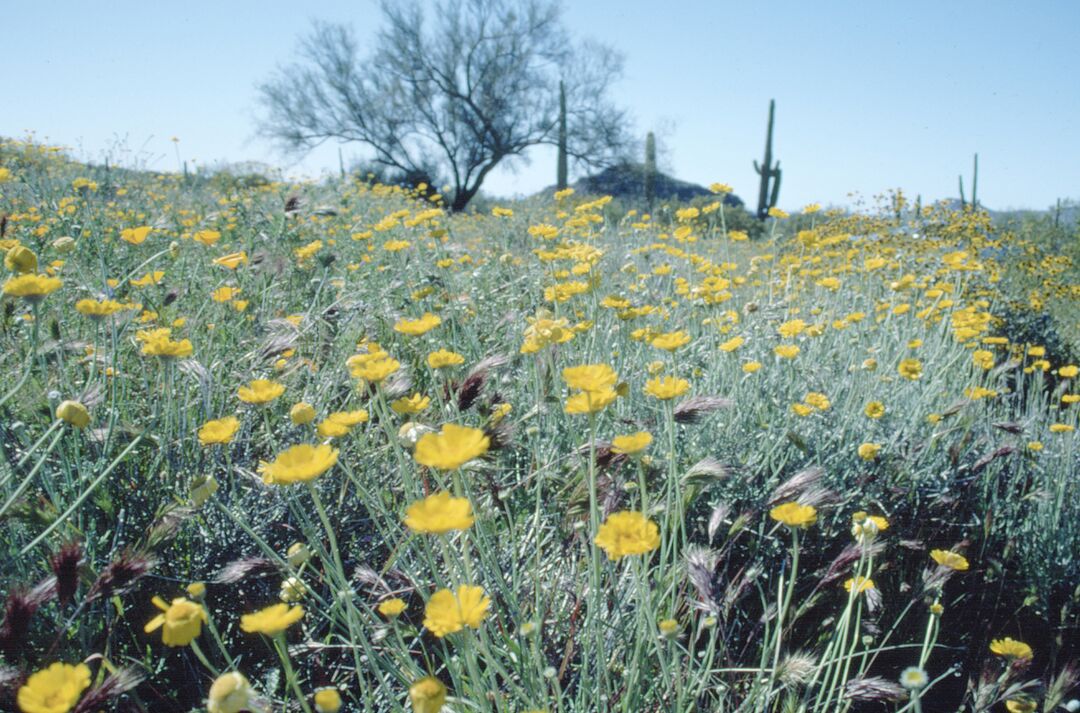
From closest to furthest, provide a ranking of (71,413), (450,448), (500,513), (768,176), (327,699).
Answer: (327,699) < (450,448) < (71,413) < (500,513) < (768,176)

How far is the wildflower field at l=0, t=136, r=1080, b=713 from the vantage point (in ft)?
3.21

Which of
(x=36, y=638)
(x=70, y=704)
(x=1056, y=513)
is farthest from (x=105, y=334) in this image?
(x=1056, y=513)

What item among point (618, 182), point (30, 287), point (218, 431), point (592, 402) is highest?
point (618, 182)

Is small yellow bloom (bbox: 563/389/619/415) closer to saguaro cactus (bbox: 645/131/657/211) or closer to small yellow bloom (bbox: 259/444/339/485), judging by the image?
small yellow bloom (bbox: 259/444/339/485)

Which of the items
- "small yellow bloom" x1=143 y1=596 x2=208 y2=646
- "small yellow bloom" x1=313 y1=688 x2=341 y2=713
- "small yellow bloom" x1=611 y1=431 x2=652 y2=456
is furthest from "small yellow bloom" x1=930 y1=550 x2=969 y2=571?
"small yellow bloom" x1=143 y1=596 x2=208 y2=646

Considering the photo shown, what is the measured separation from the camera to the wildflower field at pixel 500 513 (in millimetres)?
979

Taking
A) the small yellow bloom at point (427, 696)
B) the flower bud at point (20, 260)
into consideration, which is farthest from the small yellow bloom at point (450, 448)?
the flower bud at point (20, 260)

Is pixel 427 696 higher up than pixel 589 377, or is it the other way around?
Answer: pixel 589 377

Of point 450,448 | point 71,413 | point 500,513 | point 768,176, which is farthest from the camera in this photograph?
point 768,176

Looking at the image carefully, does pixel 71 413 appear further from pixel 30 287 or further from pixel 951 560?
pixel 951 560

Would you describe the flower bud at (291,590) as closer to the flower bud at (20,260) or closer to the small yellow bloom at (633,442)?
the small yellow bloom at (633,442)

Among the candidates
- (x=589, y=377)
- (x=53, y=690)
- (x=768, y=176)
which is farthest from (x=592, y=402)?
(x=768, y=176)

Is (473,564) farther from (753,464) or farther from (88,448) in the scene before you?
(88,448)

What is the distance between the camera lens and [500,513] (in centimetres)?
155
